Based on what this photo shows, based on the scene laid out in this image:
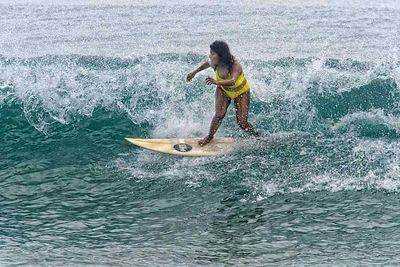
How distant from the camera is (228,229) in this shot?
26.7 ft

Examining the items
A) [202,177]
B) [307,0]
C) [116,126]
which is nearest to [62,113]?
[116,126]

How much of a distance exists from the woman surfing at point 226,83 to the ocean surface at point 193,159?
0.51 m

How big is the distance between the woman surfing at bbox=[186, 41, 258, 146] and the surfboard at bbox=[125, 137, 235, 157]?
0.50ft

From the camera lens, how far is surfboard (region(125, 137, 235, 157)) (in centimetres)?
1063

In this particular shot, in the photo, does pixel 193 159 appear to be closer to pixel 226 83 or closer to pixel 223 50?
pixel 226 83

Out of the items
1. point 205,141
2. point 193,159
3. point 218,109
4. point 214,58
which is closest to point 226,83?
point 214,58

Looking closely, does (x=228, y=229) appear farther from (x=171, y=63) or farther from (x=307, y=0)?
(x=307, y=0)

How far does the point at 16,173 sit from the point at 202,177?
2.99m

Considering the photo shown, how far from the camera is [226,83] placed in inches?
396

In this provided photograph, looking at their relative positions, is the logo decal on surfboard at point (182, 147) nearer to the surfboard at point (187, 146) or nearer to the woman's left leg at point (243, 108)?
the surfboard at point (187, 146)

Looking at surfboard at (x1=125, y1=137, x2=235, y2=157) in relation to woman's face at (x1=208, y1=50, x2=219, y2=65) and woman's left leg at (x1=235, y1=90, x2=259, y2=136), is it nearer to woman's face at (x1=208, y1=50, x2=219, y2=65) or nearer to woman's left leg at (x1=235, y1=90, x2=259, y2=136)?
woman's left leg at (x1=235, y1=90, x2=259, y2=136)

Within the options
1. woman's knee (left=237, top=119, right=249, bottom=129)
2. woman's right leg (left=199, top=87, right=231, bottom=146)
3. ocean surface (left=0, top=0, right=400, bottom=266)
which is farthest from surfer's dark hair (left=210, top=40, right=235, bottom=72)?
ocean surface (left=0, top=0, right=400, bottom=266)

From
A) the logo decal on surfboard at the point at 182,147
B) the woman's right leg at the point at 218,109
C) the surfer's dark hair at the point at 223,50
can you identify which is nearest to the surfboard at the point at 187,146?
the logo decal on surfboard at the point at 182,147

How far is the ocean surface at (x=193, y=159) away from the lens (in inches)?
305
